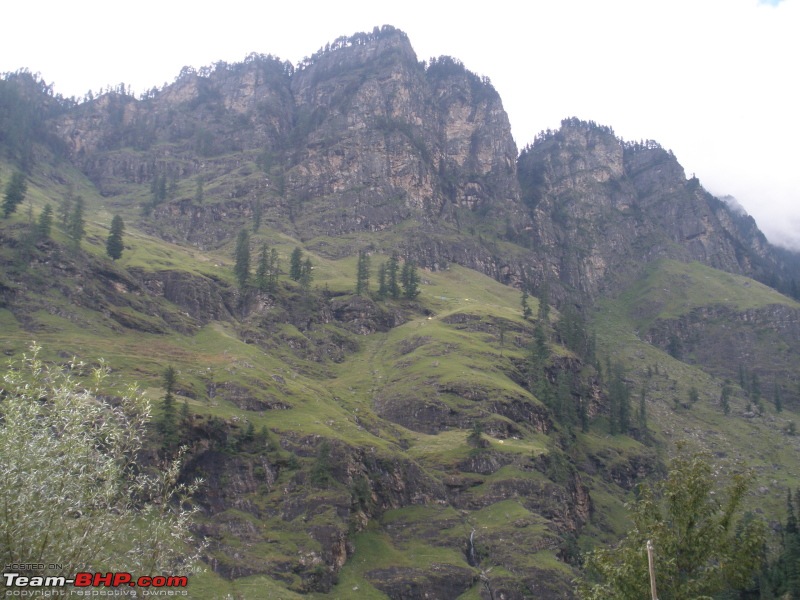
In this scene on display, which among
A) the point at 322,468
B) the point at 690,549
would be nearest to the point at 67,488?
the point at 690,549

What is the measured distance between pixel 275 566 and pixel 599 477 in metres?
112

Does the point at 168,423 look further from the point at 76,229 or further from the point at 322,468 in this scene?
the point at 76,229

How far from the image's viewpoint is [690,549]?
26.8 meters

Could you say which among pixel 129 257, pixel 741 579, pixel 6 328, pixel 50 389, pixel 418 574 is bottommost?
pixel 418 574

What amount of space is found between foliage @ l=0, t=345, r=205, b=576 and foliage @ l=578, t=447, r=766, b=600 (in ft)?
61.0

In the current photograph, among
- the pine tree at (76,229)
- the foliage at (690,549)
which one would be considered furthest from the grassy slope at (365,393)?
the foliage at (690,549)

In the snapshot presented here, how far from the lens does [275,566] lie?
309 feet

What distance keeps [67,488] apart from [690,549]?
25.3 metres

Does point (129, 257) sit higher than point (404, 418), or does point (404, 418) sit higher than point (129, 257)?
point (129, 257)

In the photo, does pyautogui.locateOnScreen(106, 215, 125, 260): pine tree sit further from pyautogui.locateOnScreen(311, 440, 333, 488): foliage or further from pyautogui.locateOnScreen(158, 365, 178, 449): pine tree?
pyautogui.locateOnScreen(311, 440, 333, 488): foliage

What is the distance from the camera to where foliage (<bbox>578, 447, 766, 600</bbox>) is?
25938mm

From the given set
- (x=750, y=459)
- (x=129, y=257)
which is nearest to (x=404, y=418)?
(x=129, y=257)

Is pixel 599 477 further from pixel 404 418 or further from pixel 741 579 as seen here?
pixel 741 579

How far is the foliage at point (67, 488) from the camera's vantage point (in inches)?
885
